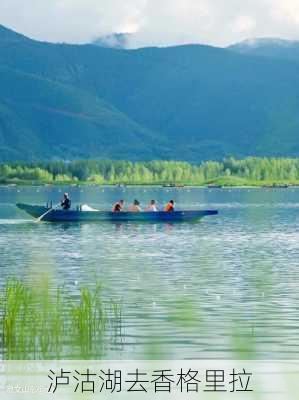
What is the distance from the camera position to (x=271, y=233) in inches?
4031

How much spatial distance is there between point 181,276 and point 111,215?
55.7 metres

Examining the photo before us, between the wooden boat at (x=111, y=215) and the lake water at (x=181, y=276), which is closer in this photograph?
the lake water at (x=181, y=276)

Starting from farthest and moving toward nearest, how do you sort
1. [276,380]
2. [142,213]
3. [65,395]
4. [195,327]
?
[142,213]
[195,327]
[276,380]
[65,395]

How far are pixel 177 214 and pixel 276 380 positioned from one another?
85207mm

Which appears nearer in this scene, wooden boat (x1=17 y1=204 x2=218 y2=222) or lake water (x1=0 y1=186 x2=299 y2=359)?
lake water (x1=0 y1=186 x2=299 y2=359)

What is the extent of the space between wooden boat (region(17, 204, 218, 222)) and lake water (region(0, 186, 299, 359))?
94cm

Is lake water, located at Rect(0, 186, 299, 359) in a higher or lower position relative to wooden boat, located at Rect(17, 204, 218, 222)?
lower

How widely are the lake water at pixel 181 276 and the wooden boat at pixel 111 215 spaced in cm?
94

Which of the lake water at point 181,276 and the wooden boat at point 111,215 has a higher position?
the wooden boat at point 111,215

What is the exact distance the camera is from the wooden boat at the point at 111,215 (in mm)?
112750

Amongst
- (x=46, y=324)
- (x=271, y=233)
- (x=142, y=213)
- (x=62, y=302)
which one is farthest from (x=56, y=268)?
(x=142, y=213)

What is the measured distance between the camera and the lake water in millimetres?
35625

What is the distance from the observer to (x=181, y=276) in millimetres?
58219

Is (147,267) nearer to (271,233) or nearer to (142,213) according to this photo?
(271,233)
